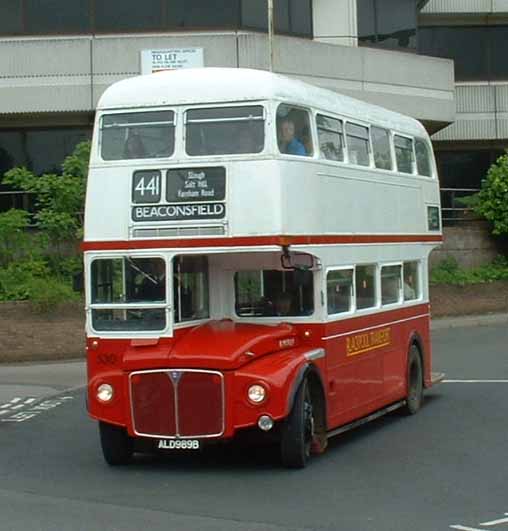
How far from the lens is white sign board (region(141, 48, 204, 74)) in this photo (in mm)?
25562

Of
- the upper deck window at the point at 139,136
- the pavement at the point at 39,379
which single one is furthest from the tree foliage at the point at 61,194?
the upper deck window at the point at 139,136

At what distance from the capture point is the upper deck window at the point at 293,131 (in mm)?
12016

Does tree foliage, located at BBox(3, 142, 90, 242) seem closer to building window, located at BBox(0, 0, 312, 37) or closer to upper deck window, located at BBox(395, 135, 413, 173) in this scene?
building window, located at BBox(0, 0, 312, 37)

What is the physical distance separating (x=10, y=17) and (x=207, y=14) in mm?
4417

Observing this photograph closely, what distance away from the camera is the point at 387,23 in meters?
30.4

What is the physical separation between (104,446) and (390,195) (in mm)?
5168

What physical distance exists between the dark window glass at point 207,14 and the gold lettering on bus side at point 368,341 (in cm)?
1349

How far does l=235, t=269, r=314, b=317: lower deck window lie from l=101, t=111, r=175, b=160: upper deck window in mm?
1688

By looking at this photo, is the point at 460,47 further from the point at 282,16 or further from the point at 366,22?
the point at 282,16

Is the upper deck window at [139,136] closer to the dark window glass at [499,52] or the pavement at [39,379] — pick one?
the pavement at [39,379]

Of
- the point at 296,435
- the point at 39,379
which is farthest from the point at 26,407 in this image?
the point at 296,435

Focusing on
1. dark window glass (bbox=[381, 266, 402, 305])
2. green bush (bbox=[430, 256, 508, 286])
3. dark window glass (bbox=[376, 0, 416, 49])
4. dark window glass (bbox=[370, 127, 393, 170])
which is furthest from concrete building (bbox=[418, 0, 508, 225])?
dark window glass (bbox=[370, 127, 393, 170])

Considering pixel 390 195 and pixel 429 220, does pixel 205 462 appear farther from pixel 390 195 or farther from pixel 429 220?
pixel 429 220

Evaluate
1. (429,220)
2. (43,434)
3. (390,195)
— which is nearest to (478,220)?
(429,220)
